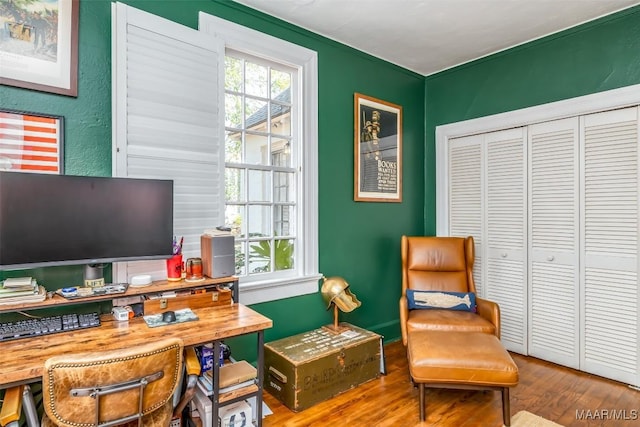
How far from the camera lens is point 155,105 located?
2.07 m

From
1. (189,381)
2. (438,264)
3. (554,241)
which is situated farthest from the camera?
(438,264)

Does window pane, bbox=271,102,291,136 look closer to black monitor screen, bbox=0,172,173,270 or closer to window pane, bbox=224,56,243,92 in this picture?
window pane, bbox=224,56,243,92

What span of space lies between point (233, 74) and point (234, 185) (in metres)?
0.80

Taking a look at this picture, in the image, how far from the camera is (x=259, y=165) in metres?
2.68

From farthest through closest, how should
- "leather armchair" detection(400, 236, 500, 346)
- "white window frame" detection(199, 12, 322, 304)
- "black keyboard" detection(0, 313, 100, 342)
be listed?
1. "leather armchair" detection(400, 236, 500, 346)
2. "white window frame" detection(199, 12, 322, 304)
3. "black keyboard" detection(0, 313, 100, 342)

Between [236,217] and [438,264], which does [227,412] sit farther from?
[438,264]

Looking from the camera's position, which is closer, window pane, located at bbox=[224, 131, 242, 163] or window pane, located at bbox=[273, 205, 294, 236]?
window pane, located at bbox=[224, 131, 242, 163]

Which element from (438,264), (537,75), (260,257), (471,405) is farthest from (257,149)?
(537,75)

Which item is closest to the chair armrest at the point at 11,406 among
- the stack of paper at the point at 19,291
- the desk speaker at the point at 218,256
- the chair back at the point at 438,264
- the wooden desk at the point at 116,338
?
the wooden desk at the point at 116,338

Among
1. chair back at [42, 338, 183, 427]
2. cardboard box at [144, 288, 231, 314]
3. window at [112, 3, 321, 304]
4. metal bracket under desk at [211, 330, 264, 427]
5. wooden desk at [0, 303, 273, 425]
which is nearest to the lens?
chair back at [42, 338, 183, 427]

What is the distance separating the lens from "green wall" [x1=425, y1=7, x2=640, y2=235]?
2.62m

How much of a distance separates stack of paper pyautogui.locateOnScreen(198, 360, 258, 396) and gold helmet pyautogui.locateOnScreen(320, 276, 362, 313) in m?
0.93

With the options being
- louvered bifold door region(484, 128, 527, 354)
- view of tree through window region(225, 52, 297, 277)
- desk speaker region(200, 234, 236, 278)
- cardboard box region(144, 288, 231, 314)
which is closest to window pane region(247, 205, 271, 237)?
view of tree through window region(225, 52, 297, 277)

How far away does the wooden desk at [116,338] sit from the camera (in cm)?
126
